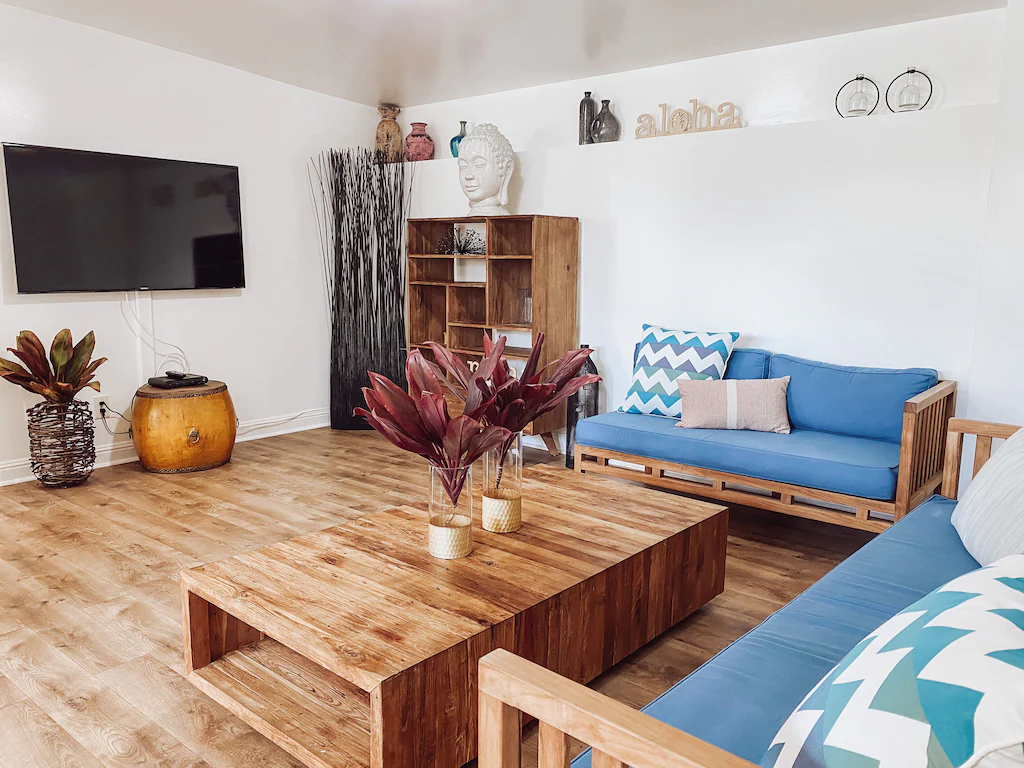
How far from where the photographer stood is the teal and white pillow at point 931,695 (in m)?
0.71

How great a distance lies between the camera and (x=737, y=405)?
369 cm

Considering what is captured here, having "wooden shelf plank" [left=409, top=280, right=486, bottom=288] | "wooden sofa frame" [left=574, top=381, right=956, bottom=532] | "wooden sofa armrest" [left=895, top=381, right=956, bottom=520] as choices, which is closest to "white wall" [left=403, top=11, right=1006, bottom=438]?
"wooden sofa armrest" [left=895, top=381, right=956, bottom=520]

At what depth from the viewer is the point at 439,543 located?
207 centimetres

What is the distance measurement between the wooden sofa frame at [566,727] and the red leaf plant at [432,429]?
0.89m

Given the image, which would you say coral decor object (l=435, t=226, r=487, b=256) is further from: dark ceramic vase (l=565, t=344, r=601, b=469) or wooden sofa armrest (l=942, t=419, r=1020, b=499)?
wooden sofa armrest (l=942, t=419, r=1020, b=499)

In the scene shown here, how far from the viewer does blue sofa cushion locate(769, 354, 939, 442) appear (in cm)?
348

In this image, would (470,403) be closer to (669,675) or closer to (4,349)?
(669,675)

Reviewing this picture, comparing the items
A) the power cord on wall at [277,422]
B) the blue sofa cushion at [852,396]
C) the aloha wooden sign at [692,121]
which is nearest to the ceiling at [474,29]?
the aloha wooden sign at [692,121]

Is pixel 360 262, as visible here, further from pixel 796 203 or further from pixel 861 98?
pixel 861 98

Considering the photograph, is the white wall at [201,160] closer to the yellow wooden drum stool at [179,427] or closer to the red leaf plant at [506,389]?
the yellow wooden drum stool at [179,427]

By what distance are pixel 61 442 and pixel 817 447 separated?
3720mm

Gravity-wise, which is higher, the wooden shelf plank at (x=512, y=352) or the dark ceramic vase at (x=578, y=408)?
the wooden shelf plank at (x=512, y=352)

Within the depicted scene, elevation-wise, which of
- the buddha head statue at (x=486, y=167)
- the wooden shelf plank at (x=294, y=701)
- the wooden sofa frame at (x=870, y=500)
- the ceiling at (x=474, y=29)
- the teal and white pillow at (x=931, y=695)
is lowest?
the wooden shelf plank at (x=294, y=701)

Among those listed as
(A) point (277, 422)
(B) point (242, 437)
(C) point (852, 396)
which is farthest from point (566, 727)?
(A) point (277, 422)
